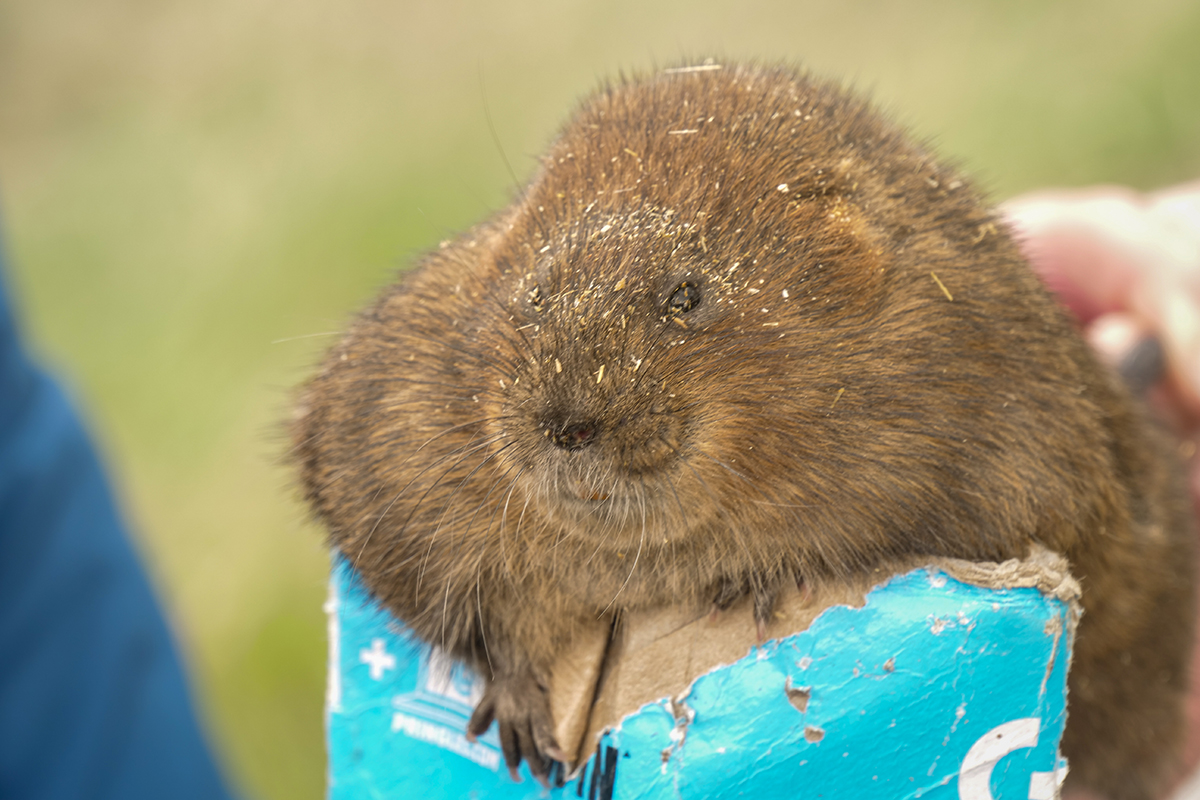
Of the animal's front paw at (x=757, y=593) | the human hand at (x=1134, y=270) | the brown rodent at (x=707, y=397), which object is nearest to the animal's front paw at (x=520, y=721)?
the brown rodent at (x=707, y=397)

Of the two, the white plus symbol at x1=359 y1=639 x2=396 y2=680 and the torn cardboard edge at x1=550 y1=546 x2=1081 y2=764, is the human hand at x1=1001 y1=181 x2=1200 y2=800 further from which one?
the white plus symbol at x1=359 y1=639 x2=396 y2=680

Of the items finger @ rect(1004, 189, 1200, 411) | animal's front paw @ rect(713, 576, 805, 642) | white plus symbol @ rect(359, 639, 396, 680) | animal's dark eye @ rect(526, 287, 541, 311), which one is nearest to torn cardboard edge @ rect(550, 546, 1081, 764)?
animal's front paw @ rect(713, 576, 805, 642)

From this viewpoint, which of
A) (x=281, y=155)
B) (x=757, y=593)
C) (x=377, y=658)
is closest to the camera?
(x=757, y=593)

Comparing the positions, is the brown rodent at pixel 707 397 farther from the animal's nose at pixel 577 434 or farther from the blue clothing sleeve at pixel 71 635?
the blue clothing sleeve at pixel 71 635

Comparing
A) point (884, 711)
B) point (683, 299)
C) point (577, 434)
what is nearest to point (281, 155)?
point (683, 299)

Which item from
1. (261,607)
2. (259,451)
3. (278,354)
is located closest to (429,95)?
(278,354)

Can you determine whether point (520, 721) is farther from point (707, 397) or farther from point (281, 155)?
point (281, 155)

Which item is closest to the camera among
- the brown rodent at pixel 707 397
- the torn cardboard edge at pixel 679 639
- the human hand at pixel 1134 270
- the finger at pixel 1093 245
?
the brown rodent at pixel 707 397
